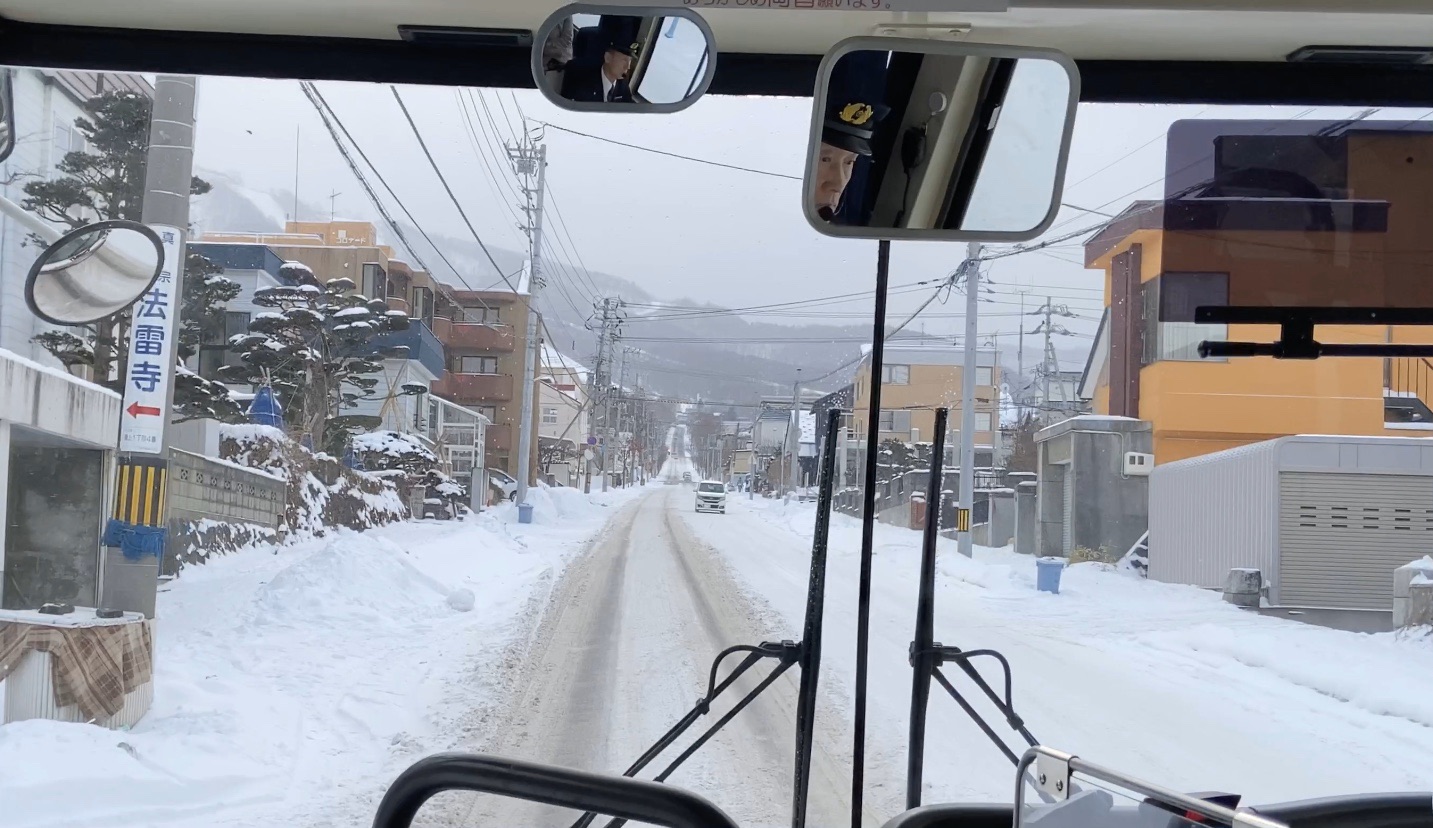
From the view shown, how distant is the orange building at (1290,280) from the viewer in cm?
248

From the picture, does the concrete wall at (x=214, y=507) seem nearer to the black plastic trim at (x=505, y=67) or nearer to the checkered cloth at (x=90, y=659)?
the checkered cloth at (x=90, y=659)

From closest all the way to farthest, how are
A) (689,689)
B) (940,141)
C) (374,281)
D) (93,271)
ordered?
(940,141), (93,271), (374,281), (689,689)

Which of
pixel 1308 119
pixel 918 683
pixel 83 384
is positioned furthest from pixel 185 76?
pixel 1308 119

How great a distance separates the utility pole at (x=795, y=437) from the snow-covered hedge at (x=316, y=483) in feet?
5.07

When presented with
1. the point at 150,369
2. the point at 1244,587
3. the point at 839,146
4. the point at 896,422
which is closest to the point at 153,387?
the point at 150,369

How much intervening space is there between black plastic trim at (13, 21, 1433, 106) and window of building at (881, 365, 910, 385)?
0.64 meters

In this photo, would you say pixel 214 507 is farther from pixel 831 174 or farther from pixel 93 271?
pixel 831 174

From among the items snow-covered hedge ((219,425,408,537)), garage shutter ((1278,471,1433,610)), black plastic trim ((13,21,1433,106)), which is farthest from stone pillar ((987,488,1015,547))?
snow-covered hedge ((219,425,408,537))

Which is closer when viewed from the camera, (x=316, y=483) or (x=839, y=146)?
(x=839, y=146)

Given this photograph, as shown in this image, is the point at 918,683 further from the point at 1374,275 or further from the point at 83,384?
the point at 83,384

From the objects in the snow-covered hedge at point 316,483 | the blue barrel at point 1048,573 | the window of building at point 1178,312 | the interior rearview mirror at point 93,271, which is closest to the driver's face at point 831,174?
the window of building at point 1178,312

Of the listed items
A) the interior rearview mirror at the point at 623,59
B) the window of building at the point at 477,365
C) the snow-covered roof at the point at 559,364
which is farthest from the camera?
the snow-covered roof at the point at 559,364

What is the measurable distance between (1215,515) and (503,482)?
2.95 m

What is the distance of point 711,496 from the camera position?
5.13m
